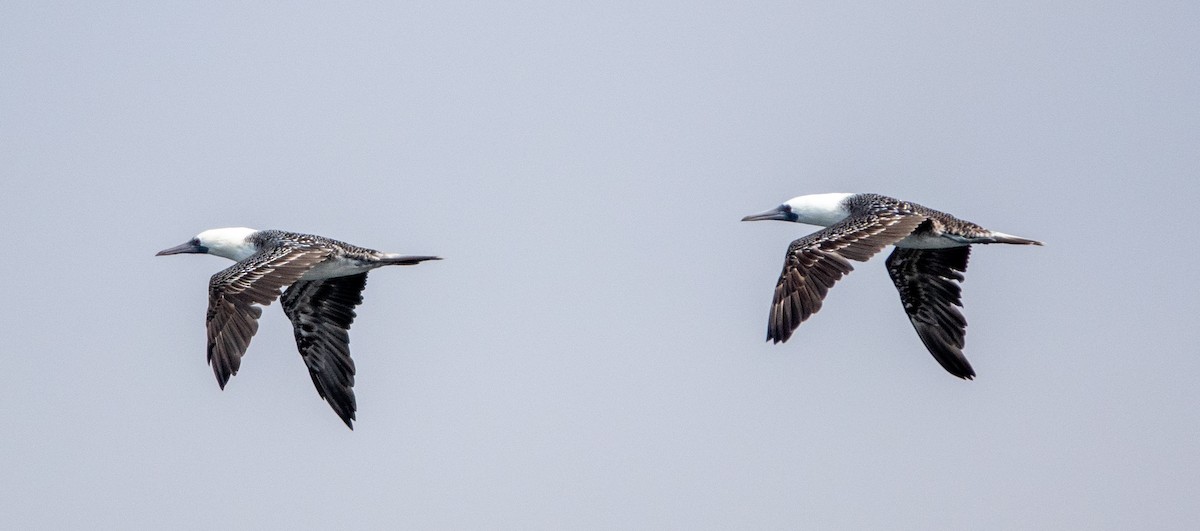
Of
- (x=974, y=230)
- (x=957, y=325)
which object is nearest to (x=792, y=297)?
(x=974, y=230)

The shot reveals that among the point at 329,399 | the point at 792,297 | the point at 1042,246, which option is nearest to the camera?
the point at 792,297

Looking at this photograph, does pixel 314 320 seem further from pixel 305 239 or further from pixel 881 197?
pixel 881 197

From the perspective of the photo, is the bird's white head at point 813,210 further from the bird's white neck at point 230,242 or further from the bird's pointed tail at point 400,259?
the bird's white neck at point 230,242

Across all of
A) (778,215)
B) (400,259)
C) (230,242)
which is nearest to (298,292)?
(230,242)

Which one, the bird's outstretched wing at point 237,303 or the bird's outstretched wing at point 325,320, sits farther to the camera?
the bird's outstretched wing at point 325,320

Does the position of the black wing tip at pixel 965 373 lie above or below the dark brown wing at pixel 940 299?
below

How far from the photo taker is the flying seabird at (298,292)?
861 inches

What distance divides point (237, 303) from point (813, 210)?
9612 mm

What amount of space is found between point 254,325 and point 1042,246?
1169 centimetres

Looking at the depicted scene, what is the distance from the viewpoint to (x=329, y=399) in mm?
25844

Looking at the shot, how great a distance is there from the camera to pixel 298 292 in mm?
26281

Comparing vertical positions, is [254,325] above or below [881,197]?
below

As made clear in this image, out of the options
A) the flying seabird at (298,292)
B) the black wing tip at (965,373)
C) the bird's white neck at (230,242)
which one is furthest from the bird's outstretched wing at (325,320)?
the black wing tip at (965,373)

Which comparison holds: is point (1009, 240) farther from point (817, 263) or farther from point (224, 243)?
point (224, 243)
